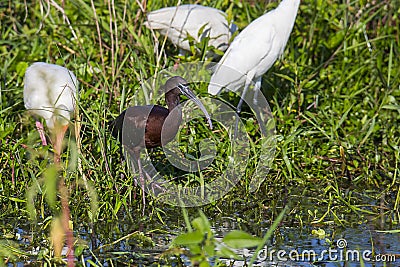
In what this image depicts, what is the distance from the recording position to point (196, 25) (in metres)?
6.54

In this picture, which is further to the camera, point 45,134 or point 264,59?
point 264,59

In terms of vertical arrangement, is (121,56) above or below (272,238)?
above

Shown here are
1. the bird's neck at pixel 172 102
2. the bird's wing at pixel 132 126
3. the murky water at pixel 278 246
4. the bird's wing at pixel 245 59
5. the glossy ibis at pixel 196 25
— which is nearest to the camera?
the murky water at pixel 278 246

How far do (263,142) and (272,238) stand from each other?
1201 millimetres

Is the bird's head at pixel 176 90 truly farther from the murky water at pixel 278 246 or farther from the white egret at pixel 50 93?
the murky water at pixel 278 246

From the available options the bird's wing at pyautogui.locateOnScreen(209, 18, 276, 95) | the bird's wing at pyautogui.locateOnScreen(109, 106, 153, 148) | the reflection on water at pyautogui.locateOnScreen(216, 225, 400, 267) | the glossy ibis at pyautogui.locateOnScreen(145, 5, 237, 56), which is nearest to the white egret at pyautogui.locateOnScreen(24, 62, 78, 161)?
the bird's wing at pyautogui.locateOnScreen(109, 106, 153, 148)

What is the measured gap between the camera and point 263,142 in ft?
16.9

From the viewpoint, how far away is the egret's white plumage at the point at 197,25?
650cm

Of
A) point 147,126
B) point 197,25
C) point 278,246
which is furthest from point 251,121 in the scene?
point 278,246

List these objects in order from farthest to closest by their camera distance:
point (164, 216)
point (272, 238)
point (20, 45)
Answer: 1. point (20, 45)
2. point (164, 216)
3. point (272, 238)

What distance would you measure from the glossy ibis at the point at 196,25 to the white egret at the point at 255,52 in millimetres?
607

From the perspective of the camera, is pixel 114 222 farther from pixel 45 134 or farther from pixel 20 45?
pixel 20 45

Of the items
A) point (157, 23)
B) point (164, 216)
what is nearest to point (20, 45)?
point (157, 23)

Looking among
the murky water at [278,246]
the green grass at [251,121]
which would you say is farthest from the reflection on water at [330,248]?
the green grass at [251,121]
